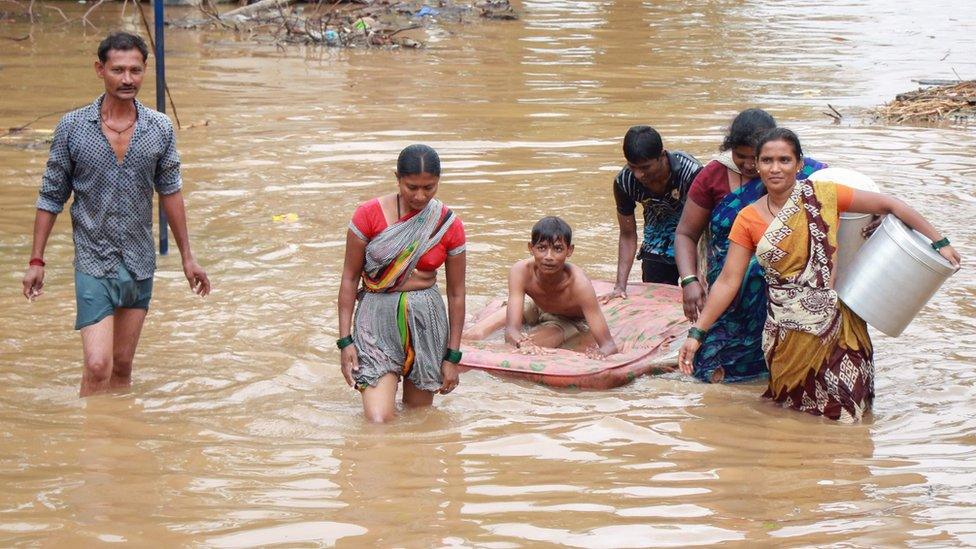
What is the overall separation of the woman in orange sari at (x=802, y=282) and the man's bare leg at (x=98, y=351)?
246 cm

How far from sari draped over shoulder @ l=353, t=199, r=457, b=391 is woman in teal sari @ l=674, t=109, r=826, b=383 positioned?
53.6 inches

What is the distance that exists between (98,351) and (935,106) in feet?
33.2

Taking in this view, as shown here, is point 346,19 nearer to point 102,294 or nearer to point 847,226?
point 102,294

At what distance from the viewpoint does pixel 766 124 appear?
5559 mm

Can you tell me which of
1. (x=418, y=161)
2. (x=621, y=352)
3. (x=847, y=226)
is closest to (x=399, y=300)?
(x=418, y=161)

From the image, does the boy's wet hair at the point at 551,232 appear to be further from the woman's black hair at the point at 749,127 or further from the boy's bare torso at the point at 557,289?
the woman's black hair at the point at 749,127

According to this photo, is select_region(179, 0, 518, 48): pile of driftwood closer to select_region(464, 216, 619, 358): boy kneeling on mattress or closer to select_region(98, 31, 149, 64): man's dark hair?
select_region(464, 216, 619, 358): boy kneeling on mattress

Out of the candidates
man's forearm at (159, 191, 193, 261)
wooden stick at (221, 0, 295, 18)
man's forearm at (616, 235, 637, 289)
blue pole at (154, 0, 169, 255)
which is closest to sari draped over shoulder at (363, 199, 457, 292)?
man's forearm at (159, 191, 193, 261)

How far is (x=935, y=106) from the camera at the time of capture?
12898 millimetres

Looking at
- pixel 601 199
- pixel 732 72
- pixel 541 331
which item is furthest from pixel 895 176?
pixel 732 72

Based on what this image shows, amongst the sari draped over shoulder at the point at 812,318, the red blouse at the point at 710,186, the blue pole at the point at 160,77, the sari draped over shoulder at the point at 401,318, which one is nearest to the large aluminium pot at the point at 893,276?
the sari draped over shoulder at the point at 812,318

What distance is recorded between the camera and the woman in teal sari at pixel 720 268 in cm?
577

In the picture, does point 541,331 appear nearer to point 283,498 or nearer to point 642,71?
point 283,498

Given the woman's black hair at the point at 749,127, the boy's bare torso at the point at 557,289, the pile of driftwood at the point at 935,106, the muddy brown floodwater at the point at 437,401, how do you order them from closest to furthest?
the muddy brown floodwater at the point at 437,401
the woman's black hair at the point at 749,127
the boy's bare torso at the point at 557,289
the pile of driftwood at the point at 935,106
